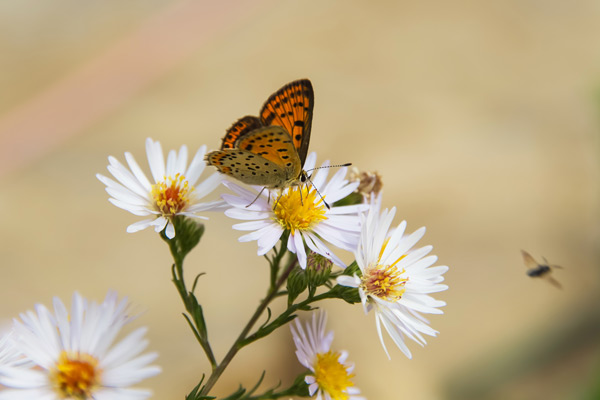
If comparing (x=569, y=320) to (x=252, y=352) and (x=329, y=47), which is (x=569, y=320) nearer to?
(x=252, y=352)

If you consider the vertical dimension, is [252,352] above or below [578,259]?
above

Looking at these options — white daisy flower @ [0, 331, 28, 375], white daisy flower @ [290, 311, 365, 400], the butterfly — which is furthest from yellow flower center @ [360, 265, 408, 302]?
Result: white daisy flower @ [0, 331, 28, 375]

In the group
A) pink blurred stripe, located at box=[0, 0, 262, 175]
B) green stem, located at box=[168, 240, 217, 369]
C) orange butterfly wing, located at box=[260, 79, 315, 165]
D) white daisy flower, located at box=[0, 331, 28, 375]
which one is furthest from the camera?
pink blurred stripe, located at box=[0, 0, 262, 175]

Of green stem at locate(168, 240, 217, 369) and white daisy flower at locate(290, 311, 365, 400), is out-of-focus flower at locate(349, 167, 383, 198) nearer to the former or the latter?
white daisy flower at locate(290, 311, 365, 400)

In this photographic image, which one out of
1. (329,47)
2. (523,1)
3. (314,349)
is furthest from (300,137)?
(523,1)

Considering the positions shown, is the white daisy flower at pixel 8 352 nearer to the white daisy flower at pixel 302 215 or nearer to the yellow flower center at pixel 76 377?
the yellow flower center at pixel 76 377

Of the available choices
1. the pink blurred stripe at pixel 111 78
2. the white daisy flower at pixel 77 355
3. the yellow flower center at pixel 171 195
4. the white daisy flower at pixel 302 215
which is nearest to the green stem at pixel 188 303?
the yellow flower center at pixel 171 195

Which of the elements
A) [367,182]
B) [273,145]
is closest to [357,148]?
[367,182]
